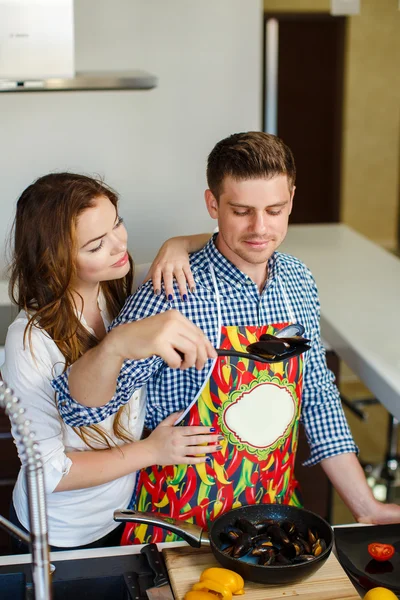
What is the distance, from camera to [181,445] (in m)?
1.62

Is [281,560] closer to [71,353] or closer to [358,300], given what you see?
[71,353]

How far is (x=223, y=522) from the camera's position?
1.47 meters

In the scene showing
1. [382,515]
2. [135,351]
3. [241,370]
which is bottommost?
[382,515]

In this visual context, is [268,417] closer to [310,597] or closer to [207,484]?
[207,484]

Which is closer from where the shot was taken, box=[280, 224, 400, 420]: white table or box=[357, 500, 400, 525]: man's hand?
box=[357, 500, 400, 525]: man's hand

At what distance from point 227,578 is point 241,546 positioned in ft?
0.26

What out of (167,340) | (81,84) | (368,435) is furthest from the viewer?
(368,435)

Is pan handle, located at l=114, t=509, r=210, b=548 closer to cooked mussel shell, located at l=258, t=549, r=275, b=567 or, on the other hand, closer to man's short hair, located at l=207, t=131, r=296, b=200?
cooked mussel shell, located at l=258, t=549, r=275, b=567

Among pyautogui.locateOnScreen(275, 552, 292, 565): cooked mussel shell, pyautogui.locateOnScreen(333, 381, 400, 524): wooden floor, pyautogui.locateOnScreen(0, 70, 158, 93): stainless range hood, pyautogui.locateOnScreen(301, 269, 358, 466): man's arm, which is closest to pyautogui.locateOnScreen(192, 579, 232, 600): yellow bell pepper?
pyautogui.locateOnScreen(275, 552, 292, 565): cooked mussel shell

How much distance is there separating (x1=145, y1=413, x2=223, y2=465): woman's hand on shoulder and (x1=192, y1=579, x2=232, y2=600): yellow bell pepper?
0.34m

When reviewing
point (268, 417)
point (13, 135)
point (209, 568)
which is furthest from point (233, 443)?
point (13, 135)

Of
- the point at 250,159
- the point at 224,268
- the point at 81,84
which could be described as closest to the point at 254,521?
the point at 224,268

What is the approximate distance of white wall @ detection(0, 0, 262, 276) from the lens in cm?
252

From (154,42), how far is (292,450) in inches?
55.3
